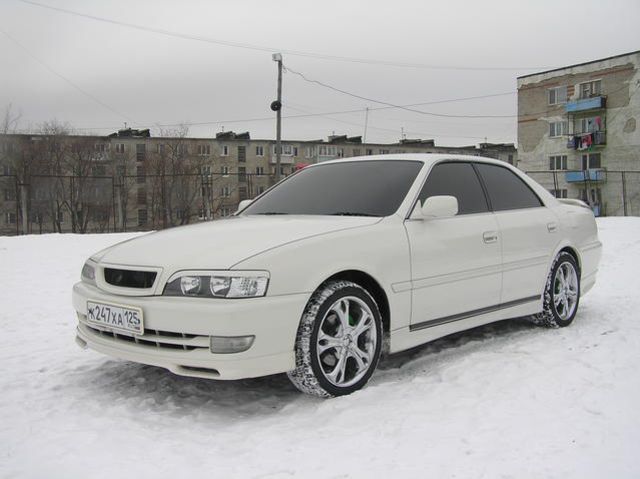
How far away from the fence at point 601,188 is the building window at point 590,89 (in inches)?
227

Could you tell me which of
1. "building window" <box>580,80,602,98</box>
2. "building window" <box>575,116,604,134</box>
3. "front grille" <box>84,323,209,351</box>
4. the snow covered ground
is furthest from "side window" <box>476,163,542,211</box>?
"building window" <box>580,80,602,98</box>

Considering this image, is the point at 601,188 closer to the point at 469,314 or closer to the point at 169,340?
the point at 469,314

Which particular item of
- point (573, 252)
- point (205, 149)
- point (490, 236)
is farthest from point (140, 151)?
point (490, 236)

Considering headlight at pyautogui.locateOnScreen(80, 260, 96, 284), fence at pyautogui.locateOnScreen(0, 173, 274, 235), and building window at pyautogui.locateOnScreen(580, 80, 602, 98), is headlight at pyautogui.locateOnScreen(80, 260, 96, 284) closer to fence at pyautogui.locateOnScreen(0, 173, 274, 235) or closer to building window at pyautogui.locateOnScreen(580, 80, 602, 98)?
fence at pyautogui.locateOnScreen(0, 173, 274, 235)

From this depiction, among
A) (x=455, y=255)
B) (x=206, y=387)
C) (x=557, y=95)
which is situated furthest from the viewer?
(x=557, y=95)

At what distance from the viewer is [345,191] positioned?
4.40 metres

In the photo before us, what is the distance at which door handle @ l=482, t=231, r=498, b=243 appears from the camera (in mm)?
4465

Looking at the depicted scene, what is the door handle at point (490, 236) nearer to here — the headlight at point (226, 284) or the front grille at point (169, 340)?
the headlight at point (226, 284)

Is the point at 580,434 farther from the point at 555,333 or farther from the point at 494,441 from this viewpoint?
the point at 555,333

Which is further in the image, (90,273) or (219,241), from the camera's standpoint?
(90,273)

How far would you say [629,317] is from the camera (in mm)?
5480

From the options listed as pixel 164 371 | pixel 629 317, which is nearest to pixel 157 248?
pixel 164 371

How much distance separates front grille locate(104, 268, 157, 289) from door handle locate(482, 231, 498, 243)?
2450mm

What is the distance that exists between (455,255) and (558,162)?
44.1 metres
